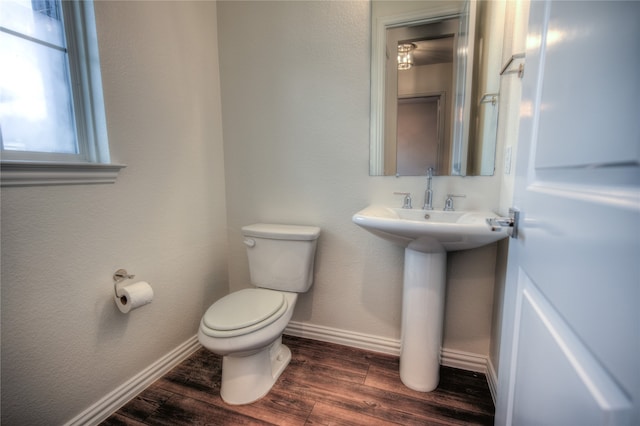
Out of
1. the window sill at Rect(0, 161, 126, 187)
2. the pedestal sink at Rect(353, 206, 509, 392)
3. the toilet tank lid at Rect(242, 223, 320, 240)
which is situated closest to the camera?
the window sill at Rect(0, 161, 126, 187)

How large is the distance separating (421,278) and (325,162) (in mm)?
813

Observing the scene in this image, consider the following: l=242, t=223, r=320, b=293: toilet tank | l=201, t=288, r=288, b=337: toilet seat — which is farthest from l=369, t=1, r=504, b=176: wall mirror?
l=201, t=288, r=288, b=337: toilet seat

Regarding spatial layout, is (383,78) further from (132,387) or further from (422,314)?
(132,387)

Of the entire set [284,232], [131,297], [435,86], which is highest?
[435,86]

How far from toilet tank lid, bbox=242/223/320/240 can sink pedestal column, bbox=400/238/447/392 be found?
0.53 meters

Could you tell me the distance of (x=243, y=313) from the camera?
1281 mm

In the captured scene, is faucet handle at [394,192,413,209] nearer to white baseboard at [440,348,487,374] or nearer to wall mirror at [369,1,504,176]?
wall mirror at [369,1,504,176]

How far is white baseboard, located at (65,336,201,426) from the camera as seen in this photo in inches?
46.3

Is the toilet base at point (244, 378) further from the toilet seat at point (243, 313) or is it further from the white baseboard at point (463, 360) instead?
the white baseboard at point (463, 360)

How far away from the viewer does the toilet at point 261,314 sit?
1.21 meters

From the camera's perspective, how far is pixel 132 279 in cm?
132

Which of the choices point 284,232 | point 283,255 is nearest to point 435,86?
point 284,232

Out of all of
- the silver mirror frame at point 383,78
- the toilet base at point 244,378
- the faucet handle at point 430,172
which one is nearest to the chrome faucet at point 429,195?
the faucet handle at point 430,172

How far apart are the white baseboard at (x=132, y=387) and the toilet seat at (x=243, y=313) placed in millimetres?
485
